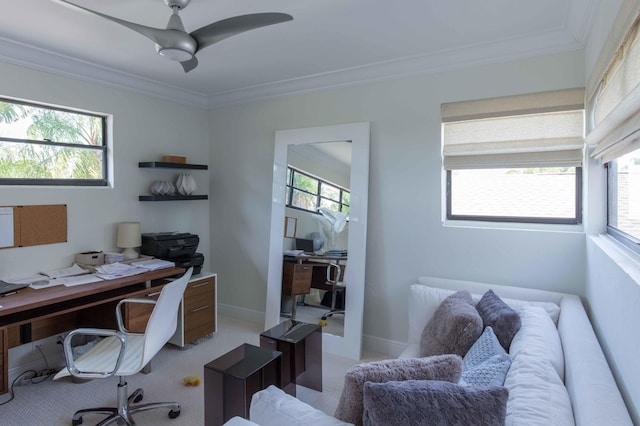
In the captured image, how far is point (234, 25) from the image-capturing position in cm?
183

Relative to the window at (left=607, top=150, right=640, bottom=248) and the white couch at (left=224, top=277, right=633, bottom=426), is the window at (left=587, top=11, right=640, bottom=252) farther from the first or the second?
the white couch at (left=224, top=277, right=633, bottom=426)

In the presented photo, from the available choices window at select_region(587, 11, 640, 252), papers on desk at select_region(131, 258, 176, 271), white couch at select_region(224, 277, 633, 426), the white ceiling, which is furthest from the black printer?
window at select_region(587, 11, 640, 252)

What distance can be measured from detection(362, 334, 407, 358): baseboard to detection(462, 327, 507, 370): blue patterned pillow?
4.54 ft

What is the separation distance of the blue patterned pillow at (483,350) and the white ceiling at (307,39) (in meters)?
1.82

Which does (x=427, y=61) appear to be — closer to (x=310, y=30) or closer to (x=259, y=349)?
(x=310, y=30)

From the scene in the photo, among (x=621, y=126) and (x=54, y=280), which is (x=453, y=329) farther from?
(x=54, y=280)

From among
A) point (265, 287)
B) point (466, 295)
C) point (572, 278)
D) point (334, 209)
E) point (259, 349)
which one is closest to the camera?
point (259, 349)

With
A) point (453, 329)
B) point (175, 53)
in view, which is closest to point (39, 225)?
point (175, 53)

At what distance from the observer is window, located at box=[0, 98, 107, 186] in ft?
9.19

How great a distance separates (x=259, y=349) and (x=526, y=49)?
2642mm

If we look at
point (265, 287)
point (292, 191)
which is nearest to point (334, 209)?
point (292, 191)

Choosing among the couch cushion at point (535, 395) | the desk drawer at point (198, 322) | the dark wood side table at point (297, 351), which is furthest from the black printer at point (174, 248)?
the couch cushion at point (535, 395)

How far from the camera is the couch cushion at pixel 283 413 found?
116 cm

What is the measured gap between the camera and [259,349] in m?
2.09
